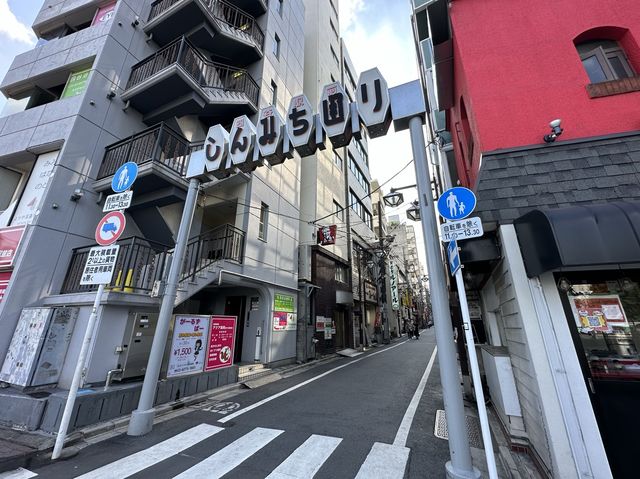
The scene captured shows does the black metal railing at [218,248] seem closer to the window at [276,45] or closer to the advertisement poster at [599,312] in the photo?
the advertisement poster at [599,312]

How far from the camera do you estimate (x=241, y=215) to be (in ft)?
33.1

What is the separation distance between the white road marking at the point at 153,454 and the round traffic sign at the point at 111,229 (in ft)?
11.0

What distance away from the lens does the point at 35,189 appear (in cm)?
771

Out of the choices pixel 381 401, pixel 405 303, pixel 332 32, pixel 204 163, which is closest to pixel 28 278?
pixel 204 163

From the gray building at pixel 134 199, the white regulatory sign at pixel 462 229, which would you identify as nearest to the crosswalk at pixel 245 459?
the gray building at pixel 134 199

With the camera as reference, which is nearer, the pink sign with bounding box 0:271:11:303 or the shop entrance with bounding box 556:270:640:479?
the shop entrance with bounding box 556:270:640:479

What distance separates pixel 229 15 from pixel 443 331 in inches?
636

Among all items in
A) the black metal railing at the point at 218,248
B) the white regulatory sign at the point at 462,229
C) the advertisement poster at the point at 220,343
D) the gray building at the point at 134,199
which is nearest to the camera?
the white regulatory sign at the point at 462,229

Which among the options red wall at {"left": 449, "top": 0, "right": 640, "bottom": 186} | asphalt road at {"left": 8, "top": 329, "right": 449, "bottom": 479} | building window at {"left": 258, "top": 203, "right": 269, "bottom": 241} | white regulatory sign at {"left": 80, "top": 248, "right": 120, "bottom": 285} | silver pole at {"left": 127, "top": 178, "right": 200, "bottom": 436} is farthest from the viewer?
building window at {"left": 258, "top": 203, "right": 269, "bottom": 241}

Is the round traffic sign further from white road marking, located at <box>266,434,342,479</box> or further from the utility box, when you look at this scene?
white road marking, located at <box>266,434,342,479</box>

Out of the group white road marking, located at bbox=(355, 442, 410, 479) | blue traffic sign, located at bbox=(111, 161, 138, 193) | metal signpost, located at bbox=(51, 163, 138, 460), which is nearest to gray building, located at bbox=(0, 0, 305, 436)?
metal signpost, located at bbox=(51, 163, 138, 460)

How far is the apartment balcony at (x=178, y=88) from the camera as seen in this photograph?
884 centimetres

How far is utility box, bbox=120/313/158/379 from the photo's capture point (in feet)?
18.9

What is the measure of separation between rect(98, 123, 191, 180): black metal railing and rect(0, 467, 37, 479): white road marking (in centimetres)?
710
